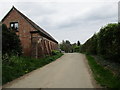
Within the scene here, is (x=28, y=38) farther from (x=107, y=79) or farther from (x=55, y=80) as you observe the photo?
(x=107, y=79)

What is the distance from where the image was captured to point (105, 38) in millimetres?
13438

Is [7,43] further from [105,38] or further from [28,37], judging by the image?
[105,38]

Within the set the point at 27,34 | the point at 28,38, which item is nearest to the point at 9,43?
the point at 28,38

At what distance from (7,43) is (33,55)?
6.91 meters

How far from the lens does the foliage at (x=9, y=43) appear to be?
1765cm

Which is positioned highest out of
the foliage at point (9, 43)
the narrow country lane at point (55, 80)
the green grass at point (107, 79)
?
the foliage at point (9, 43)

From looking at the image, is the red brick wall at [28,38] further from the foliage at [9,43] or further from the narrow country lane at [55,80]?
the narrow country lane at [55,80]

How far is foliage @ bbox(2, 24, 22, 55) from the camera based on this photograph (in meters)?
17.6

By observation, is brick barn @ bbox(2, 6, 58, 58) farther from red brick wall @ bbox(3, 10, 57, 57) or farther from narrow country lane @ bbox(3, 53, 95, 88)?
narrow country lane @ bbox(3, 53, 95, 88)

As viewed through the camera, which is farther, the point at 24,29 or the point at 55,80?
the point at 24,29

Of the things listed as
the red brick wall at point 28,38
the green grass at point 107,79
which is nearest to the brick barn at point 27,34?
the red brick wall at point 28,38

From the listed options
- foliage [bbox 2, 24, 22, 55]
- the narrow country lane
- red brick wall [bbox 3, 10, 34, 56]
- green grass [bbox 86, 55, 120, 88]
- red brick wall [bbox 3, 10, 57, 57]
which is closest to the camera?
green grass [bbox 86, 55, 120, 88]

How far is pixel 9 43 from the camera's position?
18469mm

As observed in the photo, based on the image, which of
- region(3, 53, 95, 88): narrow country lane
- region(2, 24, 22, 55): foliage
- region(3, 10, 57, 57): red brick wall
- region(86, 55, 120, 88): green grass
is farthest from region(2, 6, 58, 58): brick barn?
region(86, 55, 120, 88): green grass
